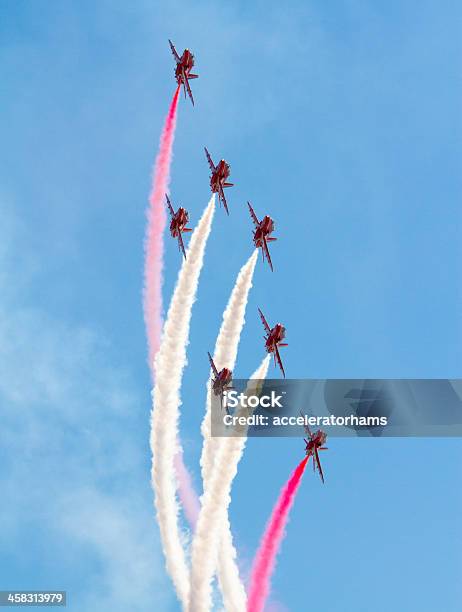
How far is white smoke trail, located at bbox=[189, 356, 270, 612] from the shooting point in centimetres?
9831

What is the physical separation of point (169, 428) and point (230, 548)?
16617 mm

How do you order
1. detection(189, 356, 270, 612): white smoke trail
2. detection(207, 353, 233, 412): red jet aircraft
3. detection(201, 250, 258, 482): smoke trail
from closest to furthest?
detection(189, 356, 270, 612): white smoke trail
detection(207, 353, 233, 412): red jet aircraft
detection(201, 250, 258, 482): smoke trail

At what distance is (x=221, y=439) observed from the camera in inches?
4018

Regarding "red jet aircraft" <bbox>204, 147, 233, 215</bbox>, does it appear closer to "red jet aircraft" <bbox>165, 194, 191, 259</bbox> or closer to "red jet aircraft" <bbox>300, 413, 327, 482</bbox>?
"red jet aircraft" <bbox>165, 194, 191, 259</bbox>

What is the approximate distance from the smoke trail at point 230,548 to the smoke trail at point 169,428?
4909 mm

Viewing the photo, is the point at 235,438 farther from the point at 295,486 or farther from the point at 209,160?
the point at 209,160

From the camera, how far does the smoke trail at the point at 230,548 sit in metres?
99.6

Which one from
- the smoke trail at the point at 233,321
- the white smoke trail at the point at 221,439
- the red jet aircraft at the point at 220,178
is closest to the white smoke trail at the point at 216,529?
the white smoke trail at the point at 221,439

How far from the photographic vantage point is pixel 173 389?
10425 cm

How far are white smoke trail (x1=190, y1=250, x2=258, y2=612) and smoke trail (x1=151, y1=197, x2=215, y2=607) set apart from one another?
339 cm

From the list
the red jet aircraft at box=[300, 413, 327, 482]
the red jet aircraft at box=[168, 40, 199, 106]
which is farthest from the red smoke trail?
the red jet aircraft at box=[168, 40, 199, 106]

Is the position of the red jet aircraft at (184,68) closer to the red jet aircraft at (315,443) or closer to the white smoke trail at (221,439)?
the white smoke trail at (221,439)

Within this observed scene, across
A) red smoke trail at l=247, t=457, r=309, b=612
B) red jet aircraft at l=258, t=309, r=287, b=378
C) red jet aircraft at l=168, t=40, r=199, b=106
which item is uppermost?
red jet aircraft at l=168, t=40, r=199, b=106

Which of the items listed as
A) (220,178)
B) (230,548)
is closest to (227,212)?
(220,178)
